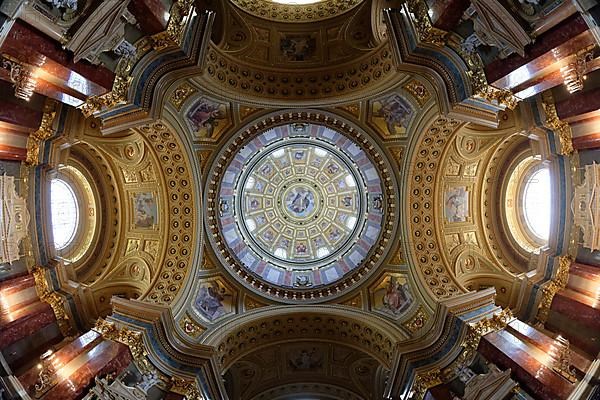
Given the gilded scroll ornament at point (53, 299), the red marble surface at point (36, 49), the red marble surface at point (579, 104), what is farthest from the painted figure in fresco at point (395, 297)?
the red marble surface at point (36, 49)

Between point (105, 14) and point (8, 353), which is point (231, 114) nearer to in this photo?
point (105, 14)

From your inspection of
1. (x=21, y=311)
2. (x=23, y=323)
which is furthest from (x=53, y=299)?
(x=23, y=323)

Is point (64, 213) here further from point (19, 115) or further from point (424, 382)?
point (424, 382)

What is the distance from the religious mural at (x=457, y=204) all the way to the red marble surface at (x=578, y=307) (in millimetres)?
5324

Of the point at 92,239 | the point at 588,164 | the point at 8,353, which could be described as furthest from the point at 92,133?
the point at 588,164

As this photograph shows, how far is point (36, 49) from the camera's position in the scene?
33.6ft

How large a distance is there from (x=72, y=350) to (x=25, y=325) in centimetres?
130

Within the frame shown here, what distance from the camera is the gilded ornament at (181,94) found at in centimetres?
1593

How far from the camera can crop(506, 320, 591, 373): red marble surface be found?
11.3 m

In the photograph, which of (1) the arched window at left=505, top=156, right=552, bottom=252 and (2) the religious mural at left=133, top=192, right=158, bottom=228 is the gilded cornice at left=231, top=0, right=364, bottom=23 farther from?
(1) the arched window at left=505, top=156, right=552, bottom=252

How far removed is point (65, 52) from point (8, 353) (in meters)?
7.00

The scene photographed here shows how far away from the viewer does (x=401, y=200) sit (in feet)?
59.5

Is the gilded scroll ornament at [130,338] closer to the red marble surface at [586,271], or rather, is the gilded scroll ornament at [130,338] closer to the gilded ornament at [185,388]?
the gilded ornament at [185,388]

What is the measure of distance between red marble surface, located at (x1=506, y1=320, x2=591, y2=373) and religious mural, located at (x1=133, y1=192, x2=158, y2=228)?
1208 centimetres
